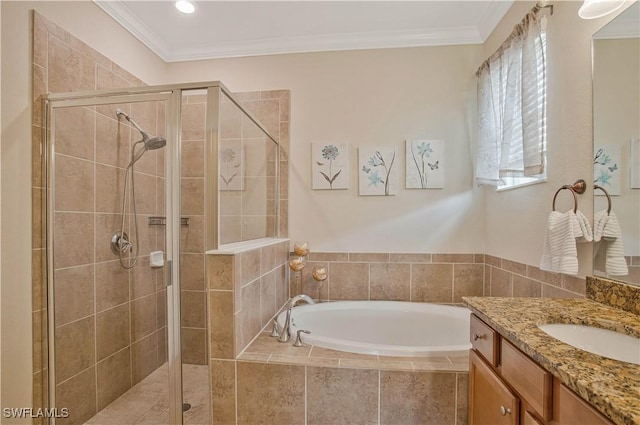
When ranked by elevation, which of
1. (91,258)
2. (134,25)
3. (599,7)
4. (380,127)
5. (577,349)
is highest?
(134,25)

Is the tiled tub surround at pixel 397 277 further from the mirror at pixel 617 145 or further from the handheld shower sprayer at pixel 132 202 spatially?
the handheld shower sprayer at pixel 132 202

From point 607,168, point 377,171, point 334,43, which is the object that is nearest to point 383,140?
point 377,171

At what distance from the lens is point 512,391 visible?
34.7 inches

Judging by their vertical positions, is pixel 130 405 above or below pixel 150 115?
below

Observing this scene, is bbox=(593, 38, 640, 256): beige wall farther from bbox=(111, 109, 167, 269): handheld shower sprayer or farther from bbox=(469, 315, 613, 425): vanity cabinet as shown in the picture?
bbox=(111, 109, 167, 269): handheld shower sprayer

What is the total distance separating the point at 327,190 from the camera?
2400 millimetres

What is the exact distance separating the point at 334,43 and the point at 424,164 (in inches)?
49.7

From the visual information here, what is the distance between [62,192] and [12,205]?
20 centimetres

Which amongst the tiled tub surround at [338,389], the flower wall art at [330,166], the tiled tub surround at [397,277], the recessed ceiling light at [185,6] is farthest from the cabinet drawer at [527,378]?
the recessed ceiling light at [185,6]

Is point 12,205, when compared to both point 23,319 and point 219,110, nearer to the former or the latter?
point 23,319

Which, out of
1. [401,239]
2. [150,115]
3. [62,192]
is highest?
[150,115]

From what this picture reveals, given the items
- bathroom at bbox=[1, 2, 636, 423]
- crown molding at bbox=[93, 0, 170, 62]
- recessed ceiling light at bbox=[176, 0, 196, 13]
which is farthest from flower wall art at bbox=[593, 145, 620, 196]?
crown molding at bbox=[93, 0, 170, 62]

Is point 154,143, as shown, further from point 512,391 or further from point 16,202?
point 512,391

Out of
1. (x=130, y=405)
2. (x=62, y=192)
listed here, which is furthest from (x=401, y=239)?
(x=62, y=192)
